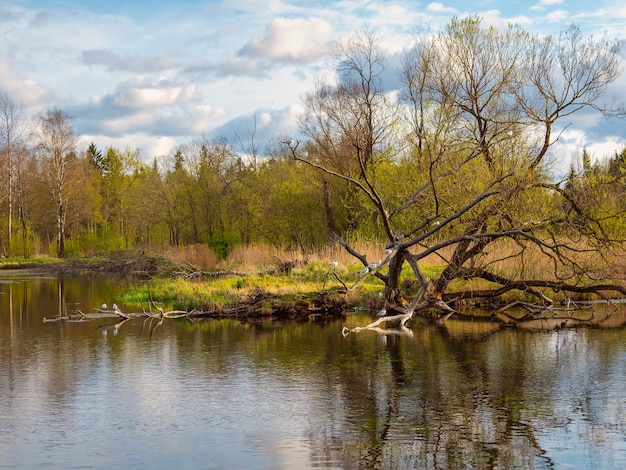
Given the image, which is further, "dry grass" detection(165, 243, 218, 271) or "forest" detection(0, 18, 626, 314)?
"dry grass" detection(165, 243, 218, 271)

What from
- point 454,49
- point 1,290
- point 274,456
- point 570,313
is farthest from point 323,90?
point 274,456

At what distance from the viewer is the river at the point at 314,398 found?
303 inches

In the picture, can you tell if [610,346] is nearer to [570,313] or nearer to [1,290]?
[570,313]

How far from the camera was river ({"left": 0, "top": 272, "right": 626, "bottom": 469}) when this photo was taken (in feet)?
25.2

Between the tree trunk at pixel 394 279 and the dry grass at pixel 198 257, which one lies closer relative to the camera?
→ the tree trunk at pixel 394 279

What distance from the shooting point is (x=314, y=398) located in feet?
33.1

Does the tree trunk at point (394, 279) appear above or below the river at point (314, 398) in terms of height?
above

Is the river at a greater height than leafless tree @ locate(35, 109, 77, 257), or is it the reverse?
leafless tree @ locate(35, 109, 77, 257)

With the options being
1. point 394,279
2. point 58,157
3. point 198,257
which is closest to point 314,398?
point 394,279

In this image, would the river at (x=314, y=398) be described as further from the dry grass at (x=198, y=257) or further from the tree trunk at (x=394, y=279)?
the dry grass at (x=198, y=257)

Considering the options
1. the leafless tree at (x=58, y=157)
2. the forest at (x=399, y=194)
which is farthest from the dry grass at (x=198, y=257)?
the leafless tree at (x=58, y=157)

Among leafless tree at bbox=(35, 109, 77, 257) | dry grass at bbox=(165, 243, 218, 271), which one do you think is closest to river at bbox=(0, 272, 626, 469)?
dry grass at bbox=(165, 243, 218, 271)

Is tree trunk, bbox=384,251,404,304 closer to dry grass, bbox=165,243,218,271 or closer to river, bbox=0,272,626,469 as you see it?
river, bbox=0,272,626,469

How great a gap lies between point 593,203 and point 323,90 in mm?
21128
